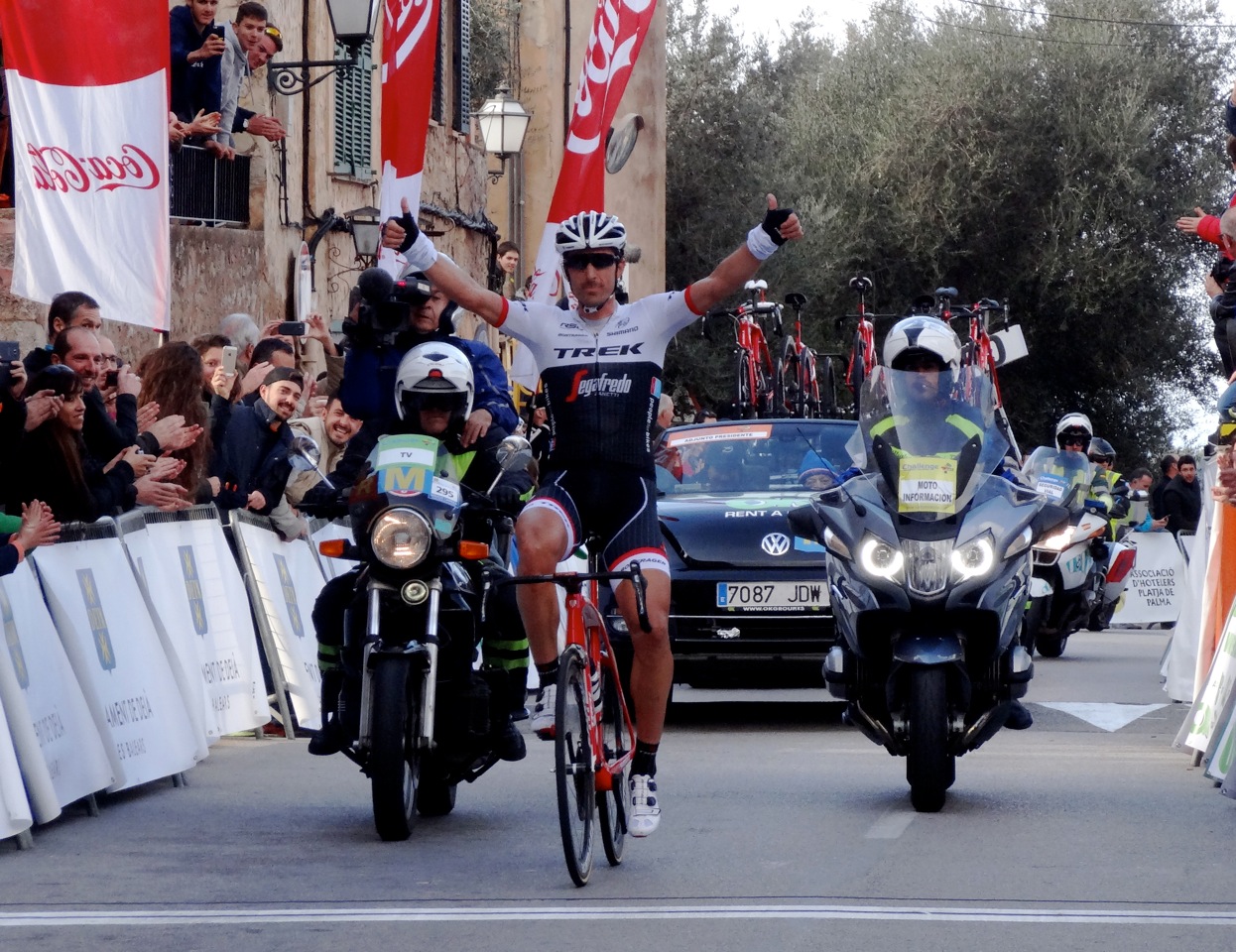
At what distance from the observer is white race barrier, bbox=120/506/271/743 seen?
10.5 metres

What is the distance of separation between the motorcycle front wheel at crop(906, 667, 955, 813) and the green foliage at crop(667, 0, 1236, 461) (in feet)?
111

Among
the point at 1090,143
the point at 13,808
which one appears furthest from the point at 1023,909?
the point at 1090,143

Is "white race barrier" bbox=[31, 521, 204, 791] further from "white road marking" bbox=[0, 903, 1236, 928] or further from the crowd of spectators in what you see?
the crowd of spectators

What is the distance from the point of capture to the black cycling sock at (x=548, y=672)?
775 centimetres

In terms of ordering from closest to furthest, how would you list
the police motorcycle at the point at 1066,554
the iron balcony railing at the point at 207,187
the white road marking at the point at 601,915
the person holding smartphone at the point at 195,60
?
the white road marking at the point at 601,915, the person holding smartphone at the point at 195,60, the police motorcycle at the point at 1066,554, the iron balcony railing at the point at 207,187

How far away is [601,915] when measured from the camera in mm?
6762

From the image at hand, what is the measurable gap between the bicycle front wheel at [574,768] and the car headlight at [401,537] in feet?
Answer: 3.03

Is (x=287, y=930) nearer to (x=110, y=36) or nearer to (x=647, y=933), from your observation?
(x=647, y=933)

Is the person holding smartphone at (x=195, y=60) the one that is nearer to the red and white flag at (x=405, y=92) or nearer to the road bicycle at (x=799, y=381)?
the red and white flag at (x=405, y=92)

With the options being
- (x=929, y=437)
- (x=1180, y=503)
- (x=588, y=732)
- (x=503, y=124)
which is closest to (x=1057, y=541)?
(x=929, y=437)

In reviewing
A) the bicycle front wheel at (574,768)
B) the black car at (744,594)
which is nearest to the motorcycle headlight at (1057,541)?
the black car at (744,594)

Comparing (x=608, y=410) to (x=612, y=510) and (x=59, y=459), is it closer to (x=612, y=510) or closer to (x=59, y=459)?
(x=612, y=510)

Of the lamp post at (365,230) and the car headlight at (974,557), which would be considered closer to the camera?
the car headlight at (974,557)

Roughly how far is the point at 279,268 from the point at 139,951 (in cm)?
1578
